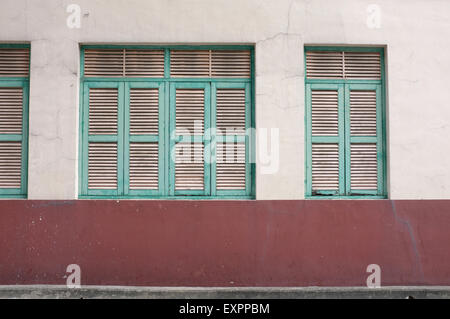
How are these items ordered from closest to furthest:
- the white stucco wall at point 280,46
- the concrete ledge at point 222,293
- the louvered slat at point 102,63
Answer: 1. the concrete ledge at point 222,293
2. the white stucco wall at point 280,46
3. the louvered slat at point 102,63

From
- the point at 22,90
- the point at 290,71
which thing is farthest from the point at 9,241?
the point at 290,71

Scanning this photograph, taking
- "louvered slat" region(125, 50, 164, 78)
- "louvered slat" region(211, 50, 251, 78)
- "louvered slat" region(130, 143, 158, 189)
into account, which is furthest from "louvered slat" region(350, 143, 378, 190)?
"louvered slat" region(125, 50, 164, 78)

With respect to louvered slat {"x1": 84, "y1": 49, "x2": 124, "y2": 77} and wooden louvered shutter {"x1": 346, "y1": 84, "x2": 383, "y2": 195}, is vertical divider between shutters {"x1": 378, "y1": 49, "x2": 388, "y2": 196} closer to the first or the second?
wooden louvered shutter {"x1": 346, "y1": 84, "x2": 383, "y2": 195}

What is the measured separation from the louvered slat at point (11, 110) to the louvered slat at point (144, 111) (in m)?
1.48

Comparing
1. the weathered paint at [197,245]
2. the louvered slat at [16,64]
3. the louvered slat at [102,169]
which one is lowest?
the weathered paint at [197,245]

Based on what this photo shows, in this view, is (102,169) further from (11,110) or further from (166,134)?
(11,110)

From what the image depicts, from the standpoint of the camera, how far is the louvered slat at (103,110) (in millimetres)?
7516

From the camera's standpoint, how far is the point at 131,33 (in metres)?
7.43

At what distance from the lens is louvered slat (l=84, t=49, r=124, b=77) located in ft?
24.8

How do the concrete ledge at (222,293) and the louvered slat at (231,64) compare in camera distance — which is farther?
the louvered slat at (231,64)

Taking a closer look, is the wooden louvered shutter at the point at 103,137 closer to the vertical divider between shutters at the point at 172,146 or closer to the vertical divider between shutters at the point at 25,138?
the vertical divider between shutters at the point at 172,146

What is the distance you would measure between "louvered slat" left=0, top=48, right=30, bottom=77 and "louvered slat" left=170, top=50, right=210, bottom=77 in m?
1.92

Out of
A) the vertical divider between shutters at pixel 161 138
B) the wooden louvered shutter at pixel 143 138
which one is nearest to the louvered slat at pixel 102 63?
the wooden louvered shutter at pixel 143 138
